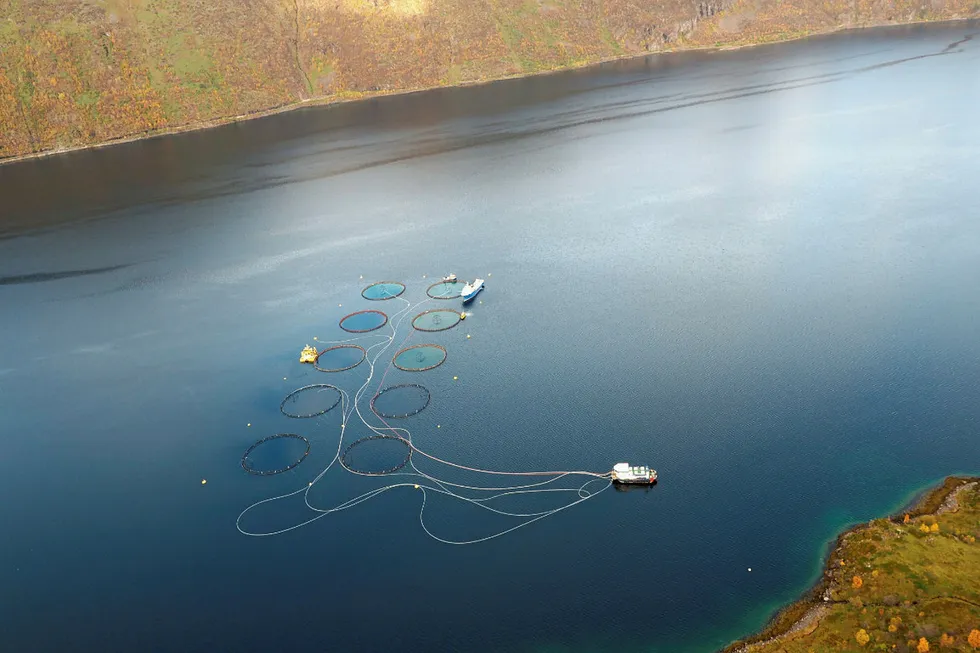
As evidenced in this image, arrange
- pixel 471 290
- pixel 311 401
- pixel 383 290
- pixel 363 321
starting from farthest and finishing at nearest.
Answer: pixel 383 290 → pixel 471 290 → pixel 363 321 → pixel 311 401

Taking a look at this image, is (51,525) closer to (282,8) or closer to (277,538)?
(277,538)

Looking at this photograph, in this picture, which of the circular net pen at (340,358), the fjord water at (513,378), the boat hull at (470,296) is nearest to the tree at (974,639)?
the fjord water at (513,378)

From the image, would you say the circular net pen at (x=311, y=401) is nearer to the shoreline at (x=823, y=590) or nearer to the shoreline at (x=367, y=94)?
the shoreline at (x=823, y=590)

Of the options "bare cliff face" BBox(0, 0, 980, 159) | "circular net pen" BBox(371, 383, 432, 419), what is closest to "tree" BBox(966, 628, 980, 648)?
"circular net pen" BBox(371, 383, 432, 419)

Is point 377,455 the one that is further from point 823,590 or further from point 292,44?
point 292,44

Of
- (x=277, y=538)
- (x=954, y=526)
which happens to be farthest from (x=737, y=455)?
(x=277, y=538)

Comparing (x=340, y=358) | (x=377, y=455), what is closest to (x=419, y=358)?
(x=340, y=358)
